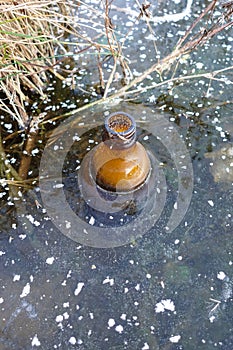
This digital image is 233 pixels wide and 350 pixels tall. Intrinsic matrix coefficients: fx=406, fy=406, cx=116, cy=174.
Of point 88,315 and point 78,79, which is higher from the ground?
point 78,79

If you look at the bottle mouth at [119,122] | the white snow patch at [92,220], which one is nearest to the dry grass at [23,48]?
the bottle mouth at [119,122]

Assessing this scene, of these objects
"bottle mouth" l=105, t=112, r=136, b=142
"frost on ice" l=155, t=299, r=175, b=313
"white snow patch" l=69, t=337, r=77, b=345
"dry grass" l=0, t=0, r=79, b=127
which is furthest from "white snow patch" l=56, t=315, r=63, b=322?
"dry grass" l=0, t=0, r=79, b=127

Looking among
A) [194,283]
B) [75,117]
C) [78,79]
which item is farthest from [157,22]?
[194,283]

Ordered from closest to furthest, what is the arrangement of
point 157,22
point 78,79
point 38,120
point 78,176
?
point 78,176 → point 38,120 → point 78,79 → point 157,22

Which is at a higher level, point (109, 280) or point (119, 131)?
point (119, 131)

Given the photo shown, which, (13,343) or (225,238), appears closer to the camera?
(13,343)

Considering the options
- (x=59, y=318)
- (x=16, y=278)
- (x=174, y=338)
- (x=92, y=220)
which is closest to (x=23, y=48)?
(x=92, y=220)

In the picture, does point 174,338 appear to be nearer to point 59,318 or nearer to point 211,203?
point 59,318

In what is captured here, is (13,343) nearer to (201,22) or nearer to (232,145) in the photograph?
(232,145)
